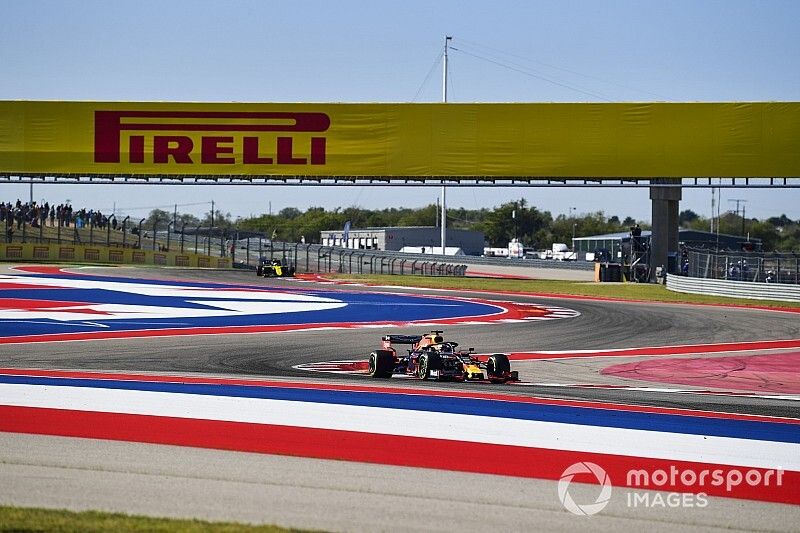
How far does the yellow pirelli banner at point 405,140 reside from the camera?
4150cm

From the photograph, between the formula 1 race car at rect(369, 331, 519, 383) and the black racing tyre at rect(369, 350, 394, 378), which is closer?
the formula 1 race car at rect(369, 331, 519, 383)

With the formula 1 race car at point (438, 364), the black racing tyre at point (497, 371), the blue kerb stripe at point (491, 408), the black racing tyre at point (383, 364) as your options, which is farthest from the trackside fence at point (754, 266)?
the blue kerb stripe at point (491, 408)

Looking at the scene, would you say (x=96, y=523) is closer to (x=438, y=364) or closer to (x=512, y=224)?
(x=438, y=364)

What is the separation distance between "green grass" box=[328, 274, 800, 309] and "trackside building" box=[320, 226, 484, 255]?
114 ft

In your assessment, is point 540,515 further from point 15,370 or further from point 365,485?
point 15,370

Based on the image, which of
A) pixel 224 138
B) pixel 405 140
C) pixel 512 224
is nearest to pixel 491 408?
pixel 405 140

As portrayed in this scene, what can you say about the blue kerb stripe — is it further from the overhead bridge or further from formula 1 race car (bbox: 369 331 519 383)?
the overhead bridge

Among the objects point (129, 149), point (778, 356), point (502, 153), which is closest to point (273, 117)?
point (129, 149)

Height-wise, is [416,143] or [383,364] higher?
[416,143]

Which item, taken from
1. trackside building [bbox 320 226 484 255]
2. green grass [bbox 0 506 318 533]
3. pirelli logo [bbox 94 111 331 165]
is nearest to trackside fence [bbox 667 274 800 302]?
pirelli logo [bbox 94 111 331 165]

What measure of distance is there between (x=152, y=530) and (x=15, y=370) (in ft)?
26.8

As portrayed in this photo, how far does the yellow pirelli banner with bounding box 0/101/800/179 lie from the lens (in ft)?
136

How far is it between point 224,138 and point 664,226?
18.7 meters

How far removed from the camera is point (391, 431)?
9258 millimetres
